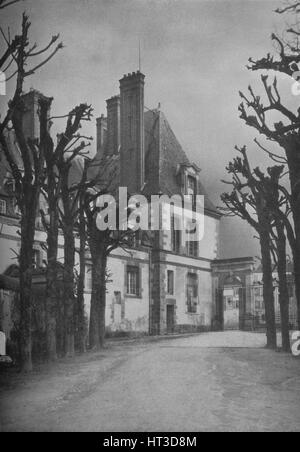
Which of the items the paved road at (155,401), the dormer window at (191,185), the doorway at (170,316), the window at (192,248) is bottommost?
the paved road at (155,401)

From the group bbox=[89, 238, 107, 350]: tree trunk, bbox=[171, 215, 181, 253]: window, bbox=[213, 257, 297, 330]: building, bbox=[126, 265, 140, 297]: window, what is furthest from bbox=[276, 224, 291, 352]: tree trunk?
bbox=[171, 215, 181, 253]: window

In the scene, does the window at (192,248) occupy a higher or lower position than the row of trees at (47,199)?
higher

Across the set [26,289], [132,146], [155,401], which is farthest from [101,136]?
[155,401]

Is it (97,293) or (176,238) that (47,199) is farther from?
(176,238)

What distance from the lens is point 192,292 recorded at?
3048 cm

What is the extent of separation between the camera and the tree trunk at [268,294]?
13078 mm

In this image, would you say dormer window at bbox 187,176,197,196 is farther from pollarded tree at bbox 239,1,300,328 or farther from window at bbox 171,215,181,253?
pollarded tree at bbox 239,1,300,328

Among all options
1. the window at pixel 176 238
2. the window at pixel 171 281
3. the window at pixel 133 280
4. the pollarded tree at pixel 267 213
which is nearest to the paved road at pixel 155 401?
the pollarded tree at pixel 267 213

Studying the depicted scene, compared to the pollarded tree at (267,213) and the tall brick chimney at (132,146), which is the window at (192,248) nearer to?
the tall brick chimney at (132,146)

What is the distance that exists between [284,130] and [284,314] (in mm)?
5388

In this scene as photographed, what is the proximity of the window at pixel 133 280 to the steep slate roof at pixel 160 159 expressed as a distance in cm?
388

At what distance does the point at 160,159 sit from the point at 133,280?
6.95 m

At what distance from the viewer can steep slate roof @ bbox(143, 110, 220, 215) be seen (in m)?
26.3

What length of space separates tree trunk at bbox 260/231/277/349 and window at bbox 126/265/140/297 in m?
12.2
